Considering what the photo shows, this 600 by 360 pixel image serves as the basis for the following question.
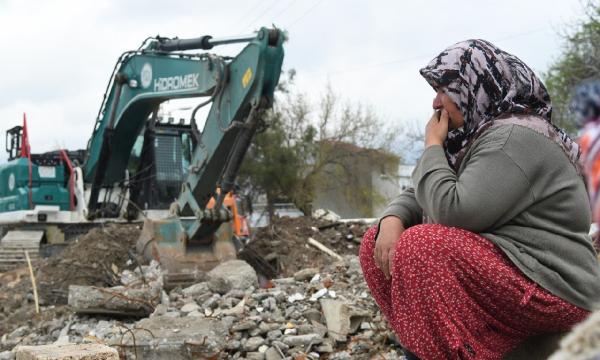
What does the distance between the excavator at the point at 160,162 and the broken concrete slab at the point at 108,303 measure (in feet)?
7.46

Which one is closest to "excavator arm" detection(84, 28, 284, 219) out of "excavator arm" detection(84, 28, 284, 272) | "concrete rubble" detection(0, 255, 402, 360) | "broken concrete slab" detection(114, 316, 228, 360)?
"excavator arm" detection(84, 28, 284, 272)

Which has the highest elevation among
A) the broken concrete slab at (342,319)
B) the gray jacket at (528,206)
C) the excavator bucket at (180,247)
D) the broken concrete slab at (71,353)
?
the gray jacket at (528,206)

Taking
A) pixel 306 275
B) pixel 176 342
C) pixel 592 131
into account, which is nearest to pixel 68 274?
pixel 306 275

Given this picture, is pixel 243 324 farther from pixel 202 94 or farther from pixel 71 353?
pixel 202 94

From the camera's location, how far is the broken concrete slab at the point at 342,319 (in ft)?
15.9

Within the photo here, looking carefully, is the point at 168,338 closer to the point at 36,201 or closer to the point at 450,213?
the point at 450,213

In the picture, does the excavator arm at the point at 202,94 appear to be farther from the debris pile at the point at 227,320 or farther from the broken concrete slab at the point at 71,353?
the broken concrete slab at the point at 71,353

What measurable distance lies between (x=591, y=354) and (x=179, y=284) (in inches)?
264

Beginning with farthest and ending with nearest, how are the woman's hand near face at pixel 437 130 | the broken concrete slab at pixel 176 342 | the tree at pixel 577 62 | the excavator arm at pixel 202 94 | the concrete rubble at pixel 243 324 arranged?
1. the tree at pixel 577 62
2. the excavator arm at pixel 202 94
3. the concrete rubble at pixel 243 324
4. the broken concrete slab at pixel 176 342
5. the woman's hand near face at pixel 437 130

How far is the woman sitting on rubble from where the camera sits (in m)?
2.24

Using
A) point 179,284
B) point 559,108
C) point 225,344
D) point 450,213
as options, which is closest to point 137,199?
point 179,284

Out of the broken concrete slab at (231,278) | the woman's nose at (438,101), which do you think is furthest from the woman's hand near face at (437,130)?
the broken concrete slab at (231,278)

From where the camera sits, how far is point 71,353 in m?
3.33

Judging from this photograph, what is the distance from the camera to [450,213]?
2271 millimetres
